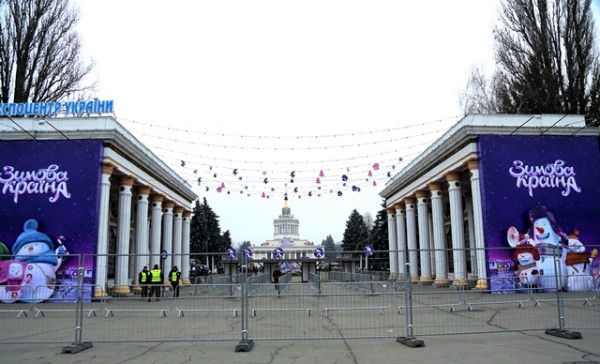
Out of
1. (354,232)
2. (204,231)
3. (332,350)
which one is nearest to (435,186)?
(332,350)

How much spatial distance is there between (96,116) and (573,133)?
2423 centimetres

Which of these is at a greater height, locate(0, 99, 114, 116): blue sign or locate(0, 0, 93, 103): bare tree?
locate(0, 0, 93, 103): bare tree

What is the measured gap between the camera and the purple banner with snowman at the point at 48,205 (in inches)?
856

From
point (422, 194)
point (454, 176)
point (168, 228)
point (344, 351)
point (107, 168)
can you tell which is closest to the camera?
point (344, 351)

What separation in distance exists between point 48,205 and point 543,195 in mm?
24090

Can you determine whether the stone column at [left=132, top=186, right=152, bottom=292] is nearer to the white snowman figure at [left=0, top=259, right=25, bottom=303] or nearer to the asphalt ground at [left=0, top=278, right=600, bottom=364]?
the white snowman figure at [left=0, top=259, right=25, bottom=303]

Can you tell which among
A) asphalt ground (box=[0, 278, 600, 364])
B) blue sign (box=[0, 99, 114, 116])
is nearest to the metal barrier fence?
asphalt ground (box=[0, 278, 600, 364])

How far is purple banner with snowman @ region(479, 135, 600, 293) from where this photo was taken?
22891 mm

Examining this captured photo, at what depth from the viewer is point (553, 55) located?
99.2 ft

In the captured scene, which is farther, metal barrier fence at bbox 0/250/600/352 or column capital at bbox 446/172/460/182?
column capital at bbox 446/172/460/182

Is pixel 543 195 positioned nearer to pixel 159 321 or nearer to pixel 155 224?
pixel 159 321

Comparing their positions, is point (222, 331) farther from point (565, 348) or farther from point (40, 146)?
point (40, 146)

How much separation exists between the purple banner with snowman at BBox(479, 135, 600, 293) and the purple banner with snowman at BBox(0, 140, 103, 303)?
62.9ft

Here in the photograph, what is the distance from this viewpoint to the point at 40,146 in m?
22.8
